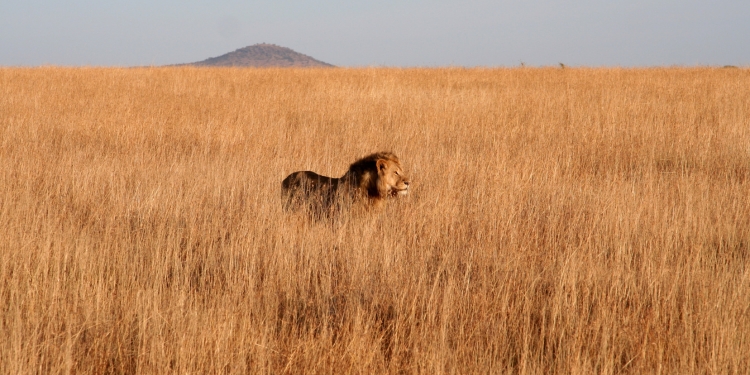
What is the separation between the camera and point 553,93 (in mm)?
13633

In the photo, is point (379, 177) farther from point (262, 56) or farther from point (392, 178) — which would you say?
point (262, 56)

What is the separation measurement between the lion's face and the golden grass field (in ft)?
0.49

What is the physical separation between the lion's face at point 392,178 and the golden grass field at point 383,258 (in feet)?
0.49

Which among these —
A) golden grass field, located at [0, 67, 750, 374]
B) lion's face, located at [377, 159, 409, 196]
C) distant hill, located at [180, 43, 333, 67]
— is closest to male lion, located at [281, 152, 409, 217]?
lion's face, located at [377, 159, 409, 196]

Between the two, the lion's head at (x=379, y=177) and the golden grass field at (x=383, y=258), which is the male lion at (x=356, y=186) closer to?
the lion's head at (x=379, y=177)

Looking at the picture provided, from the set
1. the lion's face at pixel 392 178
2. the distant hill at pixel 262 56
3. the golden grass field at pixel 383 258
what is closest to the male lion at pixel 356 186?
the lion's face at pixel 392 178

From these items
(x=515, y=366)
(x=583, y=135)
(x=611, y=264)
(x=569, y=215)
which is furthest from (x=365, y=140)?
(x=515, y=366)

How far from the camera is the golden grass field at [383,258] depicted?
A: 2.79 meters

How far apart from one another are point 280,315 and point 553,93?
38.0ft

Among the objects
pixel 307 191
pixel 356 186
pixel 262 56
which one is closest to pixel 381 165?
pixel 356 186

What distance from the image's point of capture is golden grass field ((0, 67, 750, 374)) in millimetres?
2791

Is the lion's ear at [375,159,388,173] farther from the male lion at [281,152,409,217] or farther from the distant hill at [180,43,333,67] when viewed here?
the distant hill at [180,43,333,67]

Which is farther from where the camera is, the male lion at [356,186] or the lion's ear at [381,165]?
the lion's ear at [381,165]

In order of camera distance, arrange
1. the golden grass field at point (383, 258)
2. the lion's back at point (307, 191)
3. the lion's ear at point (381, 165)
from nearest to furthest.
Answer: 1. the golden grass field at point (383, 258)
2. the lion's back at point (307, 191)
3. the lion's ear at point (381, 165)
